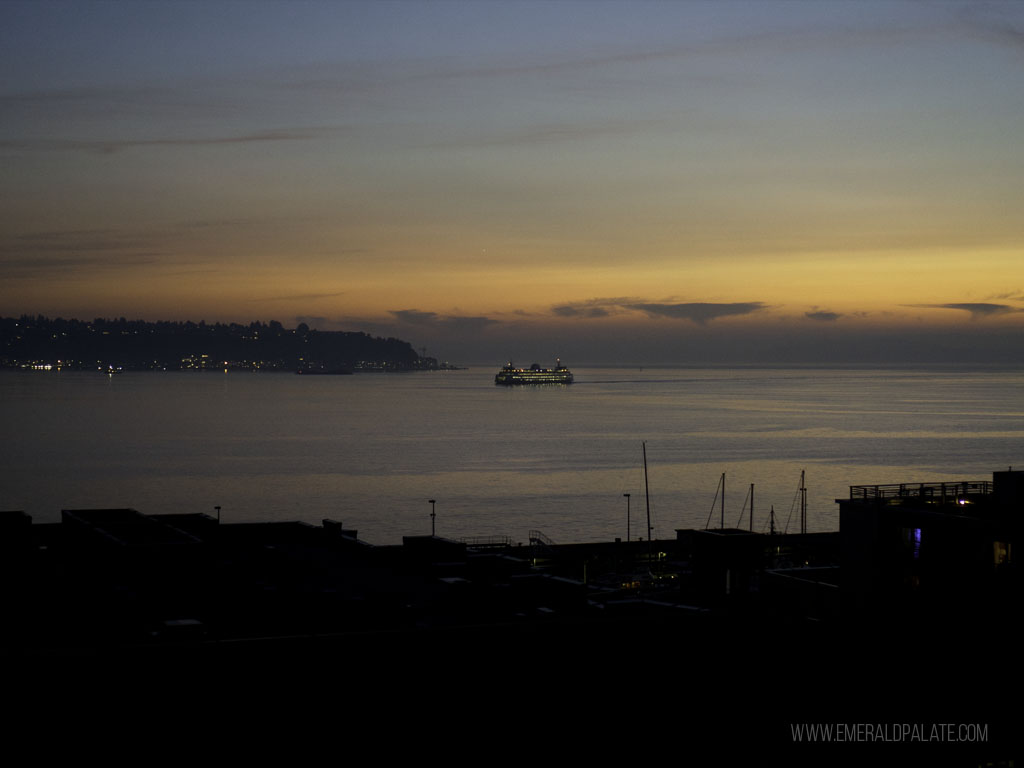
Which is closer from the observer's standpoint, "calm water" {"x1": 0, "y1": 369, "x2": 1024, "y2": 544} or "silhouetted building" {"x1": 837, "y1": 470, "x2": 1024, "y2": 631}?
"silhouetted building" {"x1": 837, "y1": 470, "x2": 1024, "y2": 631}

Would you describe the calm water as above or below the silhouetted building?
below

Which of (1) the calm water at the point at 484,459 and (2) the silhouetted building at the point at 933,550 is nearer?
(2) the silhouetted building at the point at 933,550

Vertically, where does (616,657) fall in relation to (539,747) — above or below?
above

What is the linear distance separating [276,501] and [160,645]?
175ft

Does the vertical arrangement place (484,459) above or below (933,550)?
below

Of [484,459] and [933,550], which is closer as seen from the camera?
[933,550]

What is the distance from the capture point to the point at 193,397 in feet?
570

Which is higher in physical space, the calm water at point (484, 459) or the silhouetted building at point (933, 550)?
the silhouetted building at point (933, 550)


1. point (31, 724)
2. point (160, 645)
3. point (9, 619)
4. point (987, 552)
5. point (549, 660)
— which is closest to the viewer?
point (31, 724)

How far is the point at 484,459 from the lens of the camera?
81.6 metres

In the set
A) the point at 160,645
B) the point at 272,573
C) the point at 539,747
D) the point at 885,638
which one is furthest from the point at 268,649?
the point at 272,573

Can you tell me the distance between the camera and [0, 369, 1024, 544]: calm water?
190 ft

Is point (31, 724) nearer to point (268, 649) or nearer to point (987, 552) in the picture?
point (268, 649)

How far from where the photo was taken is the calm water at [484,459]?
57.8 m
